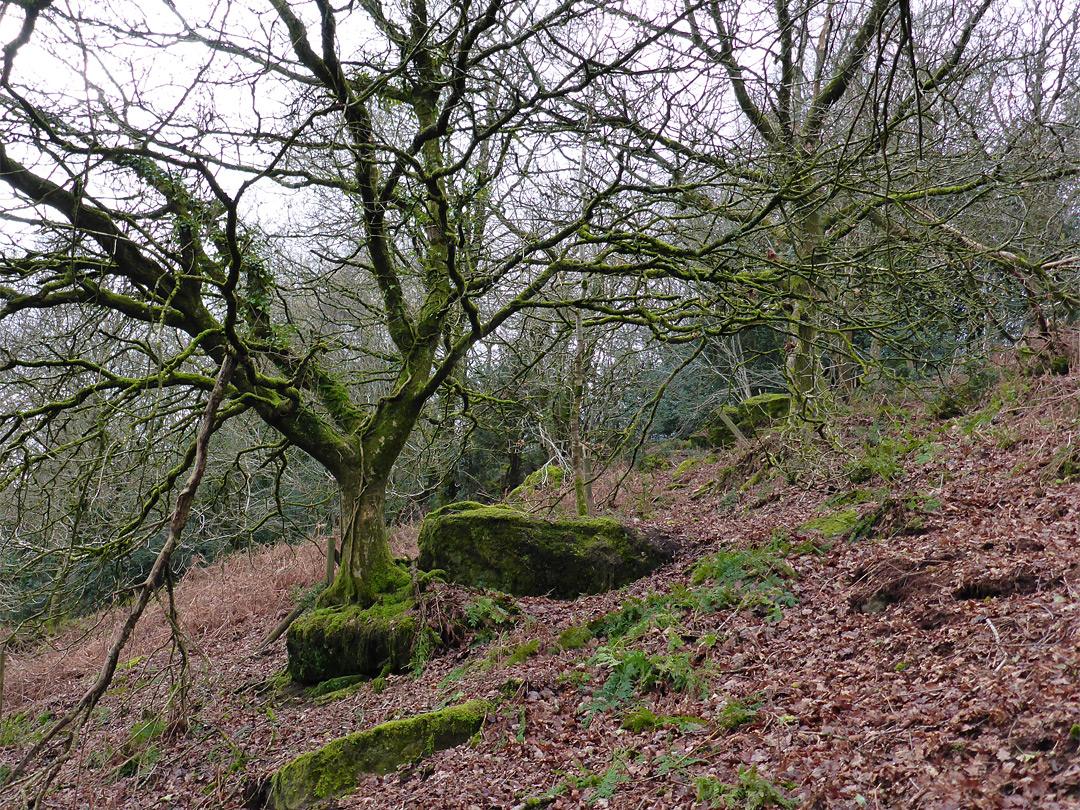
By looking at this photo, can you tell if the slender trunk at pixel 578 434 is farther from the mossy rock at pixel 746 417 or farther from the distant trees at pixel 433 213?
the mossy rock at pixel 746 417

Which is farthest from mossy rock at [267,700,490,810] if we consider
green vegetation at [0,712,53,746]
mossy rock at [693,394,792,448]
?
mossy rock at [693,394,792,448]

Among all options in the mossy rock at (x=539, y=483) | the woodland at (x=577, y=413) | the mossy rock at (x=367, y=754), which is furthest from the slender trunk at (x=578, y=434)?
the mossy rock at (x=367, y=754)

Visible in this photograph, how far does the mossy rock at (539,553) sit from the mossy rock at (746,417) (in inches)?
192

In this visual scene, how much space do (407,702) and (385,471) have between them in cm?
262

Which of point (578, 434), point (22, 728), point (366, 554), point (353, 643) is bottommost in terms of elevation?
point (22, 728)

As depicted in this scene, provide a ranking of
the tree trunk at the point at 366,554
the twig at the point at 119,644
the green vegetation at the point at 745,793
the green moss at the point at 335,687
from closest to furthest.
Result: the twig at the point at 119,644, the green vegetation at the point at 745,793, the green moss at the point at 335,687, the tree trunk at the point at 366,554

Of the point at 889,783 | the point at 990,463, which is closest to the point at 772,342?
the point at 990,463

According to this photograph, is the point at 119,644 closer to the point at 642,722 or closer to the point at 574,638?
the point at 642,722

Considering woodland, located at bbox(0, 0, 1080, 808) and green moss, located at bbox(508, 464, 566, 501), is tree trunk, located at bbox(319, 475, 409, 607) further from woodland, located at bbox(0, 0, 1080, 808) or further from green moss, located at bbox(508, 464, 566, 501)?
green moss, located at bbox(508, 464, 566, 501)

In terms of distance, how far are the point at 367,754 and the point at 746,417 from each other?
34.8 feet

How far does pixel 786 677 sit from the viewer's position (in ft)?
14.5

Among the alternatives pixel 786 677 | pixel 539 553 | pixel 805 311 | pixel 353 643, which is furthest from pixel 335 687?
pixel 805 311

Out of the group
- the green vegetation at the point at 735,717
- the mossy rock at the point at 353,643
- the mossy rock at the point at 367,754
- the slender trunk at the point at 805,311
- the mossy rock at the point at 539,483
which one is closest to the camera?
the green vegetation at the point at 735,717

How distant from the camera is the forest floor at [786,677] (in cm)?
319
